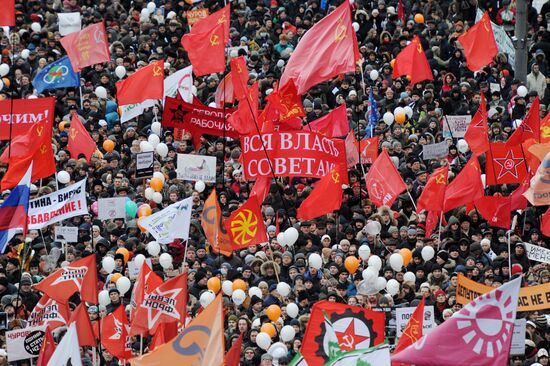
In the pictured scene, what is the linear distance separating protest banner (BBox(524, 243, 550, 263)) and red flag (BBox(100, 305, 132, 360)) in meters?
5.00

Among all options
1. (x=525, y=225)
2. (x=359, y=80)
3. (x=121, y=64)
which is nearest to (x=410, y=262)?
(x=525, y=225)

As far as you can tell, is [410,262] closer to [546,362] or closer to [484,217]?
[484,217]

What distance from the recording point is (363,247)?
23.4 meters

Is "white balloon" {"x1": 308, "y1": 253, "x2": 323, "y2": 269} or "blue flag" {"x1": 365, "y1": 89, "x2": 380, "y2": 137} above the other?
"blue flag" {"x1": 365, "y1": 89, "x2": 380, "y2": 137}

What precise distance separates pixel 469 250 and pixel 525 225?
134 centimetres

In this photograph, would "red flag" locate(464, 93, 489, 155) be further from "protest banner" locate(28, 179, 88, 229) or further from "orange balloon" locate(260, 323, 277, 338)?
"protest banner" locate(28, 179, 88, 229)

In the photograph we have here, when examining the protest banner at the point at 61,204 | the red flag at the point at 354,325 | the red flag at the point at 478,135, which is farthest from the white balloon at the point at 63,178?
the red flag at the point at 354,325

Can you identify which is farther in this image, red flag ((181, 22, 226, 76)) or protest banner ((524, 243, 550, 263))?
red flag ((181, 22, 226, 76))

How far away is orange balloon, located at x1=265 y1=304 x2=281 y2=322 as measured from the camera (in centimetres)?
2223

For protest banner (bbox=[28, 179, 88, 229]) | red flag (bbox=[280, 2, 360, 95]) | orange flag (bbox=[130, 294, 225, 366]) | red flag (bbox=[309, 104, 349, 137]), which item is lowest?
protest banner (bbox=[28, 179, 88, 229])

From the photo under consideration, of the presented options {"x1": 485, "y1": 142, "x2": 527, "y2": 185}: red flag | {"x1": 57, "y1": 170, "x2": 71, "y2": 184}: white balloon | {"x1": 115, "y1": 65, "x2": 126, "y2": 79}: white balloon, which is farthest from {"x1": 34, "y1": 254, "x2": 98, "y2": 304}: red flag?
{"x1": 115, "y1": 65, "x2": 126, "y2": 79}: white balloon

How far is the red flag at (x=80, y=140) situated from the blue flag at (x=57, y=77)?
2160 mm

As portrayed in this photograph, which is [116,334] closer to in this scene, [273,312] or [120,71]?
[273,312]

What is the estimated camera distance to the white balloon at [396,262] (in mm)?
23172
